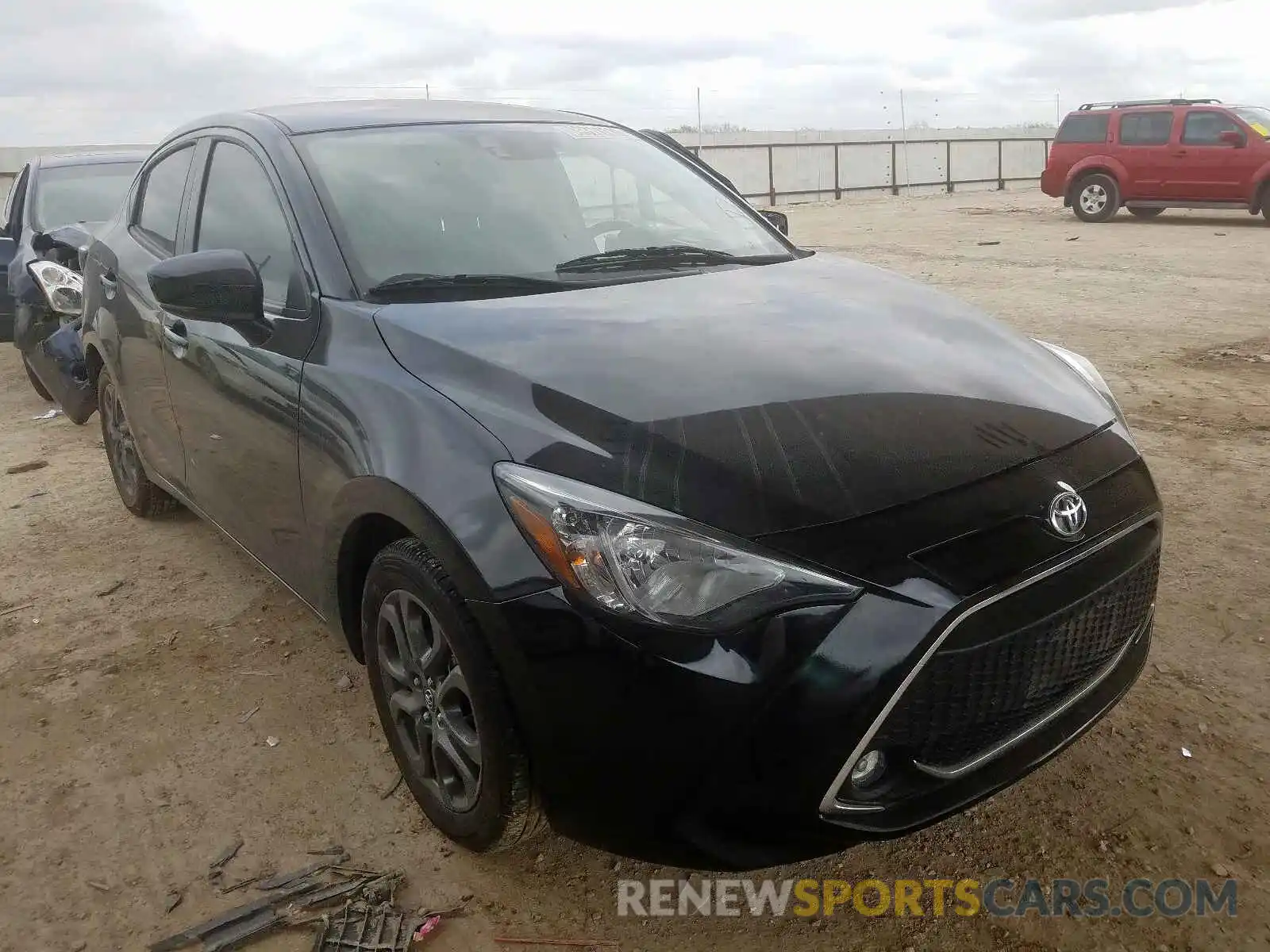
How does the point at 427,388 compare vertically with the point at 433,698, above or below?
above

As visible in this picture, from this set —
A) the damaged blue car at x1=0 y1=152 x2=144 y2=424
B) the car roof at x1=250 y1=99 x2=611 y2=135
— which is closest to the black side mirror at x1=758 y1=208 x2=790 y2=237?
the car roof at x1=250 y1=99 x2=611 y2=135

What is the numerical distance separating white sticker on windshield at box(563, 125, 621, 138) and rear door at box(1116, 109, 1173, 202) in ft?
50.1

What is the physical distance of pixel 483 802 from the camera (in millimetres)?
2180

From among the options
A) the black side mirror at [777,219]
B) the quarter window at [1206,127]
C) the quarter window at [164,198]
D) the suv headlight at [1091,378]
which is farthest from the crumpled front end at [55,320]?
the quarter window at [1206,127]

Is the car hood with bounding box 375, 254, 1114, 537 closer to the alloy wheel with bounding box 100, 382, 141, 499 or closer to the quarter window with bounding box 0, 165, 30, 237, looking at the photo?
the alloy wheel with bounding box 100, 382, 141, 499

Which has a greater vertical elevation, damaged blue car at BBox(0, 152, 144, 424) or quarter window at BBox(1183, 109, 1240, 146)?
quarter window at BBox(1183, 109, 1240, 146)

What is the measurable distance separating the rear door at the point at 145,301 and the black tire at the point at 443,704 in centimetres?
155

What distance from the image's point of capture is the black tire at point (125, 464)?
4.55m

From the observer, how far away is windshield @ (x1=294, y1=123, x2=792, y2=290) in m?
2.76

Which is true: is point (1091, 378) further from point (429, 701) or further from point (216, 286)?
point (216, 286)

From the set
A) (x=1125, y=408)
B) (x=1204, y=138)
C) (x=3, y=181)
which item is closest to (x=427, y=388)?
(x=1125, y=408)

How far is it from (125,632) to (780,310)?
2.56 meters

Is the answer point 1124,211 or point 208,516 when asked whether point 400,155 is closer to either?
point 208,516

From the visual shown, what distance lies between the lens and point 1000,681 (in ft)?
6.40
